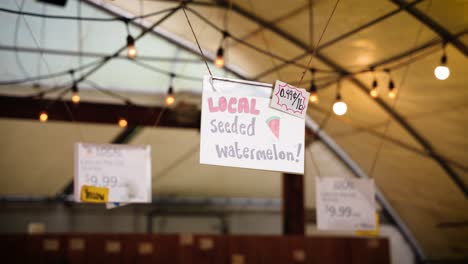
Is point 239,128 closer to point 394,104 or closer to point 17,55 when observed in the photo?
point 394,104

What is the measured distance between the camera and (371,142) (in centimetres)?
1015

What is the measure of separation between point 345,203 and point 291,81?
272cm

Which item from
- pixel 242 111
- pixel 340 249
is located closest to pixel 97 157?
pixel 242 111

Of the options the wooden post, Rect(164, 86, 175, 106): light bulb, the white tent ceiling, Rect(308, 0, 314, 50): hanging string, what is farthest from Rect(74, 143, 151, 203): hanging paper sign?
the wooden post

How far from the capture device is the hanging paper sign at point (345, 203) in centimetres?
654

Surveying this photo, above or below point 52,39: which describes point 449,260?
below

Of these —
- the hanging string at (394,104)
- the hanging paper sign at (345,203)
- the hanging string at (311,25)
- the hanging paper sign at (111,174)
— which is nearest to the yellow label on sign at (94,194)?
the hanging paper sign at (111,174)

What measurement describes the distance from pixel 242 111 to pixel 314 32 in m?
3.73

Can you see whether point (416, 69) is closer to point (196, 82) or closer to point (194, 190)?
point (196, 82)

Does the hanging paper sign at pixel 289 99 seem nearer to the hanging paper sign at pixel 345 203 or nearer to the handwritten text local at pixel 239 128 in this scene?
the handwritten text local at pixel 239 128

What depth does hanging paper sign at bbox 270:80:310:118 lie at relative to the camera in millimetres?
3887

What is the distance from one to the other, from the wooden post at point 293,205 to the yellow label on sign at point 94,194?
458 cm

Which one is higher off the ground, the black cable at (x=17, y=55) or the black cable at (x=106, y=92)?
the black cable at (x=17, y=55)

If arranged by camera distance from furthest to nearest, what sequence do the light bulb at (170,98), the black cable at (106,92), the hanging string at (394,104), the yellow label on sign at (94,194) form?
the black cable at (106,92)
the light bulb at (170,98)
the hanging string at (394,104)
the yellow label on sign at (94,194)
